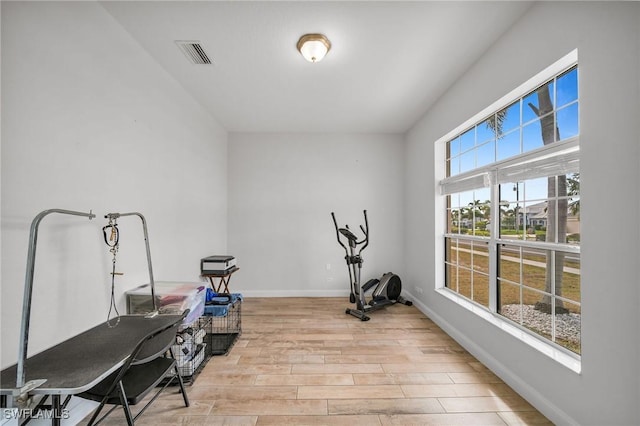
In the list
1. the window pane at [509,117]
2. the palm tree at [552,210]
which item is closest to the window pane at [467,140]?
the window pane at [509,117]

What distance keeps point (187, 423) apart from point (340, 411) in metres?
0.98

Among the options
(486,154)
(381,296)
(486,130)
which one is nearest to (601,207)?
(486,154)

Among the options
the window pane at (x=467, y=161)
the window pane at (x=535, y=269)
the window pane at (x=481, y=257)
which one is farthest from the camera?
the window pane at (x=467, y=161)

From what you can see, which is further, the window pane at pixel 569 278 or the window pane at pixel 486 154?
the window pane at pixel 486 154

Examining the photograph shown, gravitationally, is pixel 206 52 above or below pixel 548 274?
above

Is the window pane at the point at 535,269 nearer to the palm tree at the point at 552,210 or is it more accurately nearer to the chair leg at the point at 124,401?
the palm tree at the point at 552,210

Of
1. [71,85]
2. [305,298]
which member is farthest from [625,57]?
[305,298]

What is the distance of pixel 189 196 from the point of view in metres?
3.03

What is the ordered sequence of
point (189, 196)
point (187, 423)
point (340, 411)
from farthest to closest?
point (189, 196) < point (340, 411) < point (187, 423)

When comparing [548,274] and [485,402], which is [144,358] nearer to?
[485,402]

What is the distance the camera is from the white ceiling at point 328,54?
5.83 ft

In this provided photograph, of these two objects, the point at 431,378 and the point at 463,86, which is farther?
the point at 463,86

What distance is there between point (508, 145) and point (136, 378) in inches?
122

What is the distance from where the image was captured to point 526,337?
1.92m
